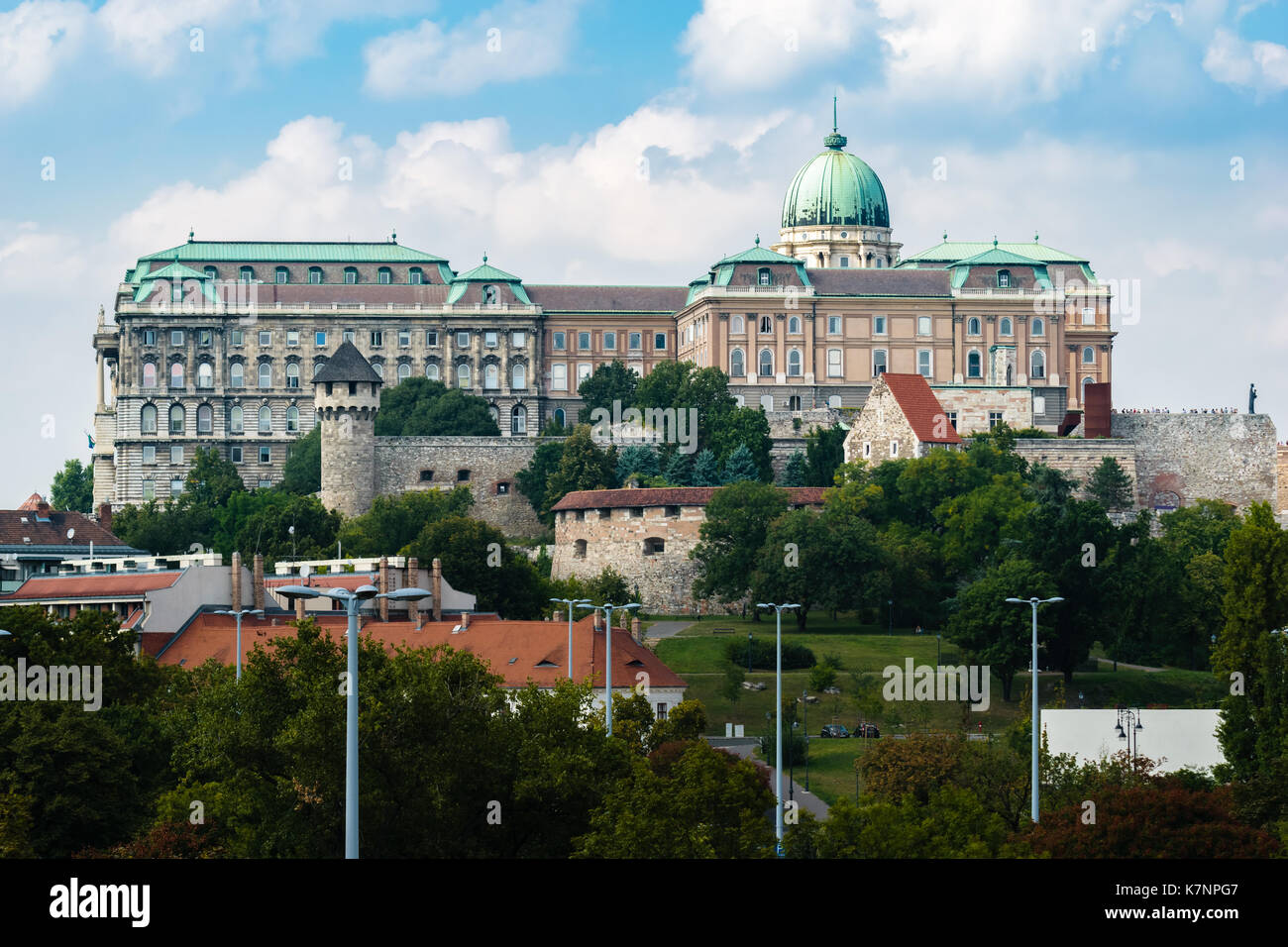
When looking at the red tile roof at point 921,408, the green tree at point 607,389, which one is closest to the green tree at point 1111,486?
the red tile roof at point 921,408

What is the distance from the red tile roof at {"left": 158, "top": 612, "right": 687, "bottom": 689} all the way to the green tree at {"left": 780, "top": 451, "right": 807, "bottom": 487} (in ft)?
177

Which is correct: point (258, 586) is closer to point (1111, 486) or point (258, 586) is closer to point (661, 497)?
point (661, 497)

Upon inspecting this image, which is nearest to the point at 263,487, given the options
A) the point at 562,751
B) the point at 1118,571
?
the point at 1118,571

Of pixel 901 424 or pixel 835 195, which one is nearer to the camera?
pixel 901 424

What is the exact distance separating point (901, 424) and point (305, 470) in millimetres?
39563

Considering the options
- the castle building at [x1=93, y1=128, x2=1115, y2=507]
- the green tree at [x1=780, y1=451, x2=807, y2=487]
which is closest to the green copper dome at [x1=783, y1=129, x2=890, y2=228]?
the castle building at [x1=93, y1=128, x2=1115, y2=507]

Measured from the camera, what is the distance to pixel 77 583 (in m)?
96.6

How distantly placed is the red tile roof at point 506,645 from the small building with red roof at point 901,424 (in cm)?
4260

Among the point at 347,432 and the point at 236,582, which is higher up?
the point at 347,432

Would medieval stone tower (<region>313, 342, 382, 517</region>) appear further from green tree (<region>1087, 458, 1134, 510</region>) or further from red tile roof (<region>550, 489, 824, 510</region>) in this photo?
green tree (<region>1087, 458, 1134, 510</region>)

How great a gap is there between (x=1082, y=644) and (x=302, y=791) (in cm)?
5634

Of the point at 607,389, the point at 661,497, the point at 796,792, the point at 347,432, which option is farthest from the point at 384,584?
the point at 607,389

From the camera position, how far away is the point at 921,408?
410 feet

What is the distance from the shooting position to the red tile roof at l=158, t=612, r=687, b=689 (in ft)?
253
